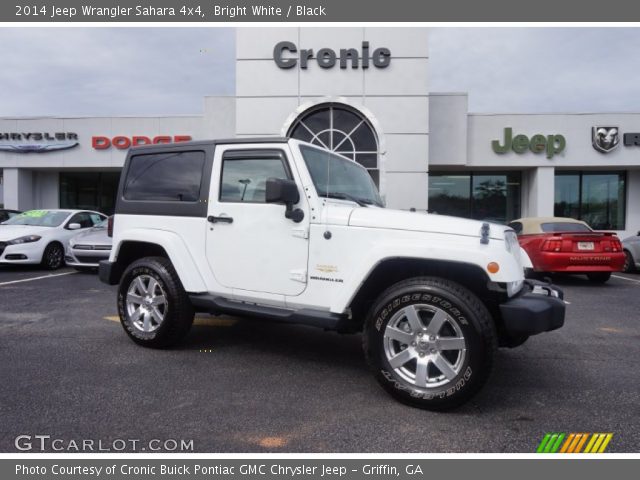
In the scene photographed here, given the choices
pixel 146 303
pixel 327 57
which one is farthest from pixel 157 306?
pixel 327 57

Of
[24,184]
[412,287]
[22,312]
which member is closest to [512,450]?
[412,287]

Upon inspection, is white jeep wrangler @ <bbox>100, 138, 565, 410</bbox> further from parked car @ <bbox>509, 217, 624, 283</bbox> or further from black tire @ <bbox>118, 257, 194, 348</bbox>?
parked car @ <bbox>509, 217, 624, 283</bbox>

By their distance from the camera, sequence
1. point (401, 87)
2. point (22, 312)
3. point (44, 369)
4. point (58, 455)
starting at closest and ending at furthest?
point (58, 455) → point (44, 369) → point (22, 312) → point (401, 87)

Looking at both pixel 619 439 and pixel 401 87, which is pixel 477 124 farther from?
pixel 619 439

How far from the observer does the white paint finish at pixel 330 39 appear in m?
15.1

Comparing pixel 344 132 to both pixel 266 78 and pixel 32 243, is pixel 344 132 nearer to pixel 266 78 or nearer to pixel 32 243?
pixel 266 78

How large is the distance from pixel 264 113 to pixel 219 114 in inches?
159

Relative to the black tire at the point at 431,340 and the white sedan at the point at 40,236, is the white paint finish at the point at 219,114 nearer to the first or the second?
the white sedan at the point at 40,236

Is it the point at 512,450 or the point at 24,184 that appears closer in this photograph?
the point at 512,450

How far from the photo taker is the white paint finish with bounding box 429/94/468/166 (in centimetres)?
1723

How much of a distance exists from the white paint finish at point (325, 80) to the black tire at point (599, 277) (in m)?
9.27

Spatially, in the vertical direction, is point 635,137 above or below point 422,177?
above

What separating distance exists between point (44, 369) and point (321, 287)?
247 cm

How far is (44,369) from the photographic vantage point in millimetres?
3822
